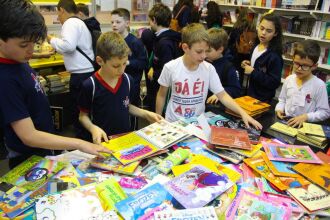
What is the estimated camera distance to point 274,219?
1.07m

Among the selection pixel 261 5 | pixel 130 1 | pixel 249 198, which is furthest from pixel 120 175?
pixel 261 5

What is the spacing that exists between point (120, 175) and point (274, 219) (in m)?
0.67

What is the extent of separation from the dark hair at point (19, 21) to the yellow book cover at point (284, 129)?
150cm

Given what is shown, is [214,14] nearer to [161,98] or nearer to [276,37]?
[276,37]

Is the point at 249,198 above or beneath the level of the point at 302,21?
beneath

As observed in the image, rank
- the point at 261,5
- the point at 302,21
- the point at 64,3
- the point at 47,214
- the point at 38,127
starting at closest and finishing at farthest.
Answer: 1. the point at 47,214
2. the point at 38,127
3. the point at 64,3
4. the point at 302,21
5. the point at 261,5

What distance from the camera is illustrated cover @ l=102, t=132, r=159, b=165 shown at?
1362 millimetres

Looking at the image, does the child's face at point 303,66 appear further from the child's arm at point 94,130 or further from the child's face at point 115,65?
the child's arm at point 94,130

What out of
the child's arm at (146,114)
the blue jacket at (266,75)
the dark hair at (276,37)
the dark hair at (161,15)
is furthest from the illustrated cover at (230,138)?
the dark hair at (161,15)

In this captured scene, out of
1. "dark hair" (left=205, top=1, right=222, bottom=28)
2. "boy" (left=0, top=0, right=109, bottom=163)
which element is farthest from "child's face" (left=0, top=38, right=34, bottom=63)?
"dark hair" (left=205, top=1, right=222, bottom=28)

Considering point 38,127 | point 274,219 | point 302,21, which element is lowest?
point 274,219

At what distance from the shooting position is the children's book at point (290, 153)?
1447 millimetres

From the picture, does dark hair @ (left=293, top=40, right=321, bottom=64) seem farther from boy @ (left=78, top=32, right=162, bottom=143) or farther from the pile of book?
boy @ (left=78, top=32, right=162, bottom=143)

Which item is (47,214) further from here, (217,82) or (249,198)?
(217,82)
